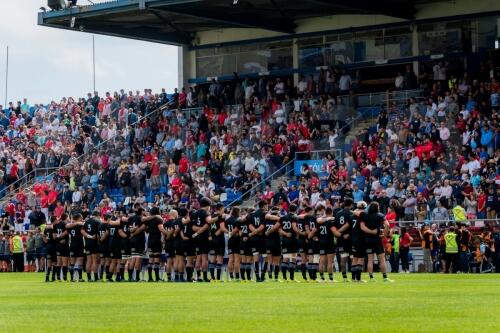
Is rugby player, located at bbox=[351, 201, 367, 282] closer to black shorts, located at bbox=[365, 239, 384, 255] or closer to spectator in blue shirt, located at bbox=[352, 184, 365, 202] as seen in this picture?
black shorts, located at bbox=[365, 239, 384, 255]

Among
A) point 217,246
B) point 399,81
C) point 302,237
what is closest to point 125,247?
point 217,246

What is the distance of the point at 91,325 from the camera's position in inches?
659

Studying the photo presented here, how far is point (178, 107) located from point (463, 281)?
86.9 feet

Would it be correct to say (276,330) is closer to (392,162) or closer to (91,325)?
(91,325)

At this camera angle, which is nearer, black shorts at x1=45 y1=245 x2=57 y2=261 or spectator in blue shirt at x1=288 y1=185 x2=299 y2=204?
black shorts at x1=45 y1=245 x2=57 y2=261

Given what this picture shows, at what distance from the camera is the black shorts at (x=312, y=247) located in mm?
30203

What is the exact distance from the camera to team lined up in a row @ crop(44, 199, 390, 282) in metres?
29.2

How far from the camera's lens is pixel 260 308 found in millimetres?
19422

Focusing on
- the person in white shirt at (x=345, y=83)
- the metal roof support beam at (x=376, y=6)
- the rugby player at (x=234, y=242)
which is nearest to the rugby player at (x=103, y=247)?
the rugby player at (x=234, y=242)

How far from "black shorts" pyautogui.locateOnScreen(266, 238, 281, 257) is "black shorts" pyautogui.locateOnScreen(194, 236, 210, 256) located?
1.67 meters

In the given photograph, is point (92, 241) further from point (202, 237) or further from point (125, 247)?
point (202, 237)

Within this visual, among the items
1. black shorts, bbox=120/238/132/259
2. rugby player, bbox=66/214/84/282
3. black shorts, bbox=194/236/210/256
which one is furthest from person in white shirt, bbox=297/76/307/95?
black shorts, bbox=194/236/210/256

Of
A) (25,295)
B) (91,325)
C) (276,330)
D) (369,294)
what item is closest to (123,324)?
(91,325)

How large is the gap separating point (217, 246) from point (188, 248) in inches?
30.4
